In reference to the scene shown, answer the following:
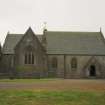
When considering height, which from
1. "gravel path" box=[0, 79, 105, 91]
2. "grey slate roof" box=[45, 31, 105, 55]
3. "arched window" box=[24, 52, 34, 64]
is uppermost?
"grey slate roof" box=[45, 31, 105, 55]

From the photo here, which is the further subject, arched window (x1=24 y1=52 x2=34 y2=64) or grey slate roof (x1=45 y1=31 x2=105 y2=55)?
grey slate roof (x1=45 y1=31 x2=105 y2=55)

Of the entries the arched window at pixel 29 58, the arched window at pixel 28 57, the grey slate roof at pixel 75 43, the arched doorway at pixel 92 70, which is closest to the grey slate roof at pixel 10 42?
the arched window at pixel 28 57

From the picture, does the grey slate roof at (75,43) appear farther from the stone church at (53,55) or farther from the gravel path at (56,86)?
the gravel path at (56,86)

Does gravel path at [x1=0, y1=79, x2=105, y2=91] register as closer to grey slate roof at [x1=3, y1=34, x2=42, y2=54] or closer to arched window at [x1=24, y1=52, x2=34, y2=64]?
arched window at [x1=24, y1=52, x2=34, y2=64]

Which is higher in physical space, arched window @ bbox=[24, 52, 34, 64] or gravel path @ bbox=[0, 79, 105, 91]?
arched window @ bbox=[24, 52, 34, 64]

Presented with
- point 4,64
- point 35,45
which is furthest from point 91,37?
point 4,64

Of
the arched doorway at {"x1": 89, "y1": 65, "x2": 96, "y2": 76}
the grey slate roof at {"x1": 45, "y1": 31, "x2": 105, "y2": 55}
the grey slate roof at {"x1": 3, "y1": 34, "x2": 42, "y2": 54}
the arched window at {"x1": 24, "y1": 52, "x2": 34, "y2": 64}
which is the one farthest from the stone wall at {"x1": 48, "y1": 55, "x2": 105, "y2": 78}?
the grey slate roof at {"x1": 3, "y1": 34, "x2": 42, "y2": 54}

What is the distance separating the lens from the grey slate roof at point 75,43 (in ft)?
237

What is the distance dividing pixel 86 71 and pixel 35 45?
38.4 feet

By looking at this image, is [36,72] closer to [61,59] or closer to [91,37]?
[61,59]

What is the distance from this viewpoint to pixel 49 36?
7562 centimetres

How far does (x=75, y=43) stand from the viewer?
74.6 meters

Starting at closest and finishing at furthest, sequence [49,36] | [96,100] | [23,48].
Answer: [96,100] < [23,48] < [49,36]

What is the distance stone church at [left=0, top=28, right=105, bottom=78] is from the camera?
227 ft
